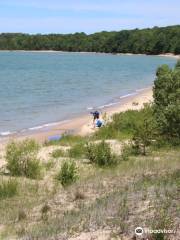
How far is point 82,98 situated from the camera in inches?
1802

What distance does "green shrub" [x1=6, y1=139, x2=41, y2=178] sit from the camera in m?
13.8

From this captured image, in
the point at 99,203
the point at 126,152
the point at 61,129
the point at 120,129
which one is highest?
the point at 99,203

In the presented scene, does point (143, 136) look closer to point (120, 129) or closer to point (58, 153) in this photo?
point (58, 153)

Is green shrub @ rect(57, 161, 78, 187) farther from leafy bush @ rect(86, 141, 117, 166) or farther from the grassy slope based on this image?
leafy bush @ rect(86, 141, 117, 166)

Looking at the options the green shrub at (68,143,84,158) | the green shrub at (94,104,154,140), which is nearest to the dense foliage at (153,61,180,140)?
the green shrub at (94,104,154,140)

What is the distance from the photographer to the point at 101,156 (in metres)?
14.7

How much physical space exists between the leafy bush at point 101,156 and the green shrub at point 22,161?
5.75 feet

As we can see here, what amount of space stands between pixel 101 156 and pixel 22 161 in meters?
2.22

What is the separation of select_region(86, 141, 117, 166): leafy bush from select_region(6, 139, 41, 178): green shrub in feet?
5.75

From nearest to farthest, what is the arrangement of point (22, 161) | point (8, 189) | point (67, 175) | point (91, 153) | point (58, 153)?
point (8, 189) → point (67, 175) → point (22, 161) → point (91, 153) → point (58, 153)

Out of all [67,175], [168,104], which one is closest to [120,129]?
[168,104]

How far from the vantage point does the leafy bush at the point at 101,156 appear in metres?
14.6

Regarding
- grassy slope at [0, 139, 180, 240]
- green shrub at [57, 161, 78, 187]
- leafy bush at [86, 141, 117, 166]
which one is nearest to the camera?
grassy slope at [0, 139, 180, 240]

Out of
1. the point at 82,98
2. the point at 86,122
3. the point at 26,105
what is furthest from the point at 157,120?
the point at 82,98
